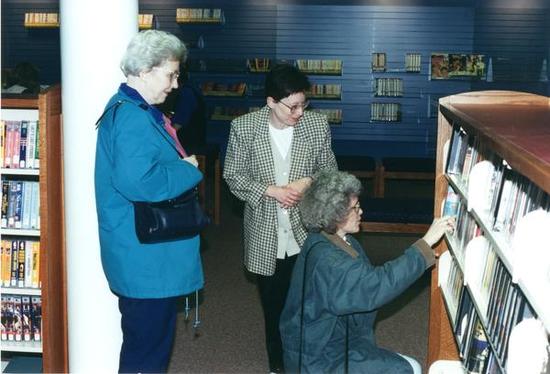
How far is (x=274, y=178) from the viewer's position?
13.7ft

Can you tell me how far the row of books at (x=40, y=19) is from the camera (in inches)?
493

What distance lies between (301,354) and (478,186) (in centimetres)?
94

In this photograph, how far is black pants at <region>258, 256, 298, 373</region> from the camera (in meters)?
4.20

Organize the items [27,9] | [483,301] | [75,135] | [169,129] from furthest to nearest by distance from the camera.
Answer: [27,9]
[75,135]
[169,129]
[483,301]

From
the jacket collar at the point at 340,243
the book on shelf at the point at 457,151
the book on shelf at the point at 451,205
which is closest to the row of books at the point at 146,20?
the book on shelf at the point at 457,151

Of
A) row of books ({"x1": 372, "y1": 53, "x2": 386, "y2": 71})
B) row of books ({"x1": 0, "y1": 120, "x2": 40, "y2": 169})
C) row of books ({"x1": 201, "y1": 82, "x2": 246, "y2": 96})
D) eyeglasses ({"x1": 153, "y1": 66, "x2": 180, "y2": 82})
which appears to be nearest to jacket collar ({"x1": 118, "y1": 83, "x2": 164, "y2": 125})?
eyeglasses ({"x1": 153, "y1": 66, "x2": 180, "y2": 82})

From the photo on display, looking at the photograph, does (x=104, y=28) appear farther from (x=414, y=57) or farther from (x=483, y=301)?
(x=414, y=57)

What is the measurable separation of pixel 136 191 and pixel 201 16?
9.30 meters

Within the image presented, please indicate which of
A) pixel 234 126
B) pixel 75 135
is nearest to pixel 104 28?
pixel 75 135

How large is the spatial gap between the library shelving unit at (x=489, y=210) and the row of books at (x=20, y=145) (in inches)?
78.1

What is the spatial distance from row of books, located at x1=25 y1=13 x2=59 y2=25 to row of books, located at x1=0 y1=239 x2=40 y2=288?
361 inches

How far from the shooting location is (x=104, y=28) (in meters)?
3.59

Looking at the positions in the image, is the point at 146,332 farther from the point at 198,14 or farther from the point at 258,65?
the point at 198,14

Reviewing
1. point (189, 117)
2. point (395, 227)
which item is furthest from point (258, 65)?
point (395, 227)
